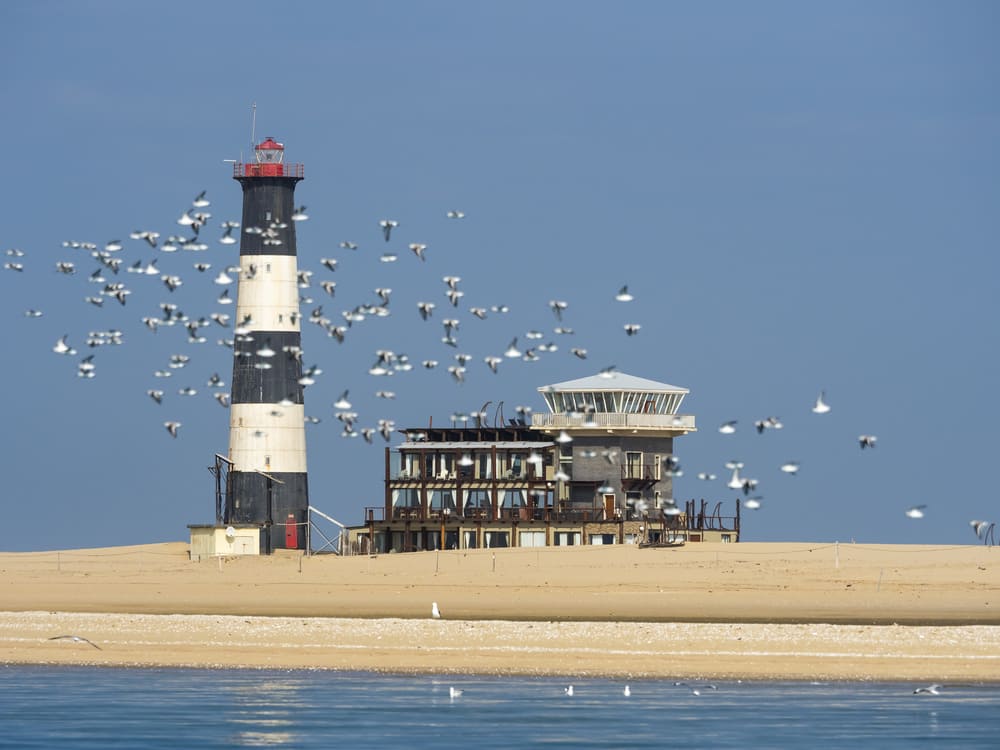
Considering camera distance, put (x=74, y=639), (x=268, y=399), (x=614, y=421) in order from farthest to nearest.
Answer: (x=614, y=421), (x=268, y=399), (x=74, y=639)

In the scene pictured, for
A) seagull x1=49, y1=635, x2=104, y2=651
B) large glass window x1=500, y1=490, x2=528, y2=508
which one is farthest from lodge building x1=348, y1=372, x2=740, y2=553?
seagull x1=49, y1=635, x2=104, y2=651

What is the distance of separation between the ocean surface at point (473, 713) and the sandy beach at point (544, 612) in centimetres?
224

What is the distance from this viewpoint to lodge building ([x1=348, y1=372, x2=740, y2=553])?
78.1 metres

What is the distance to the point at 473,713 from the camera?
131ft

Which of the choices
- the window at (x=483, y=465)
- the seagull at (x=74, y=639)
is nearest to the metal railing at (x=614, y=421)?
the window at (x=483, y=465)

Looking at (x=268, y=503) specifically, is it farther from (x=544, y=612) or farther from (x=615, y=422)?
(x=544, y=612)

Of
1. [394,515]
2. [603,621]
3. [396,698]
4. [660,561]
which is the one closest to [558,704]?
[396,698]

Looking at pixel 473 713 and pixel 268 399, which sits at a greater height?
pixel 268 399

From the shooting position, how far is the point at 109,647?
5009 centimetres

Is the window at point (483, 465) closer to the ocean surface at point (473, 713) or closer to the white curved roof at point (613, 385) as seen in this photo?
the white curved roof at point (613, 385)

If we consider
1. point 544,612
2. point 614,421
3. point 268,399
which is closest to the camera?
point 544,612

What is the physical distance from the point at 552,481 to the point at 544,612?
22673 millimetres

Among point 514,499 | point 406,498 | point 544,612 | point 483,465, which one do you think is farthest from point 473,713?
point 406,498

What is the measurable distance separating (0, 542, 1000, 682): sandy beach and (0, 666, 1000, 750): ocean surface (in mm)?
2237
